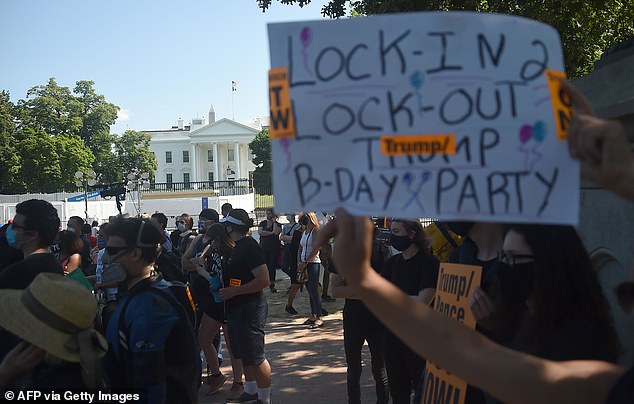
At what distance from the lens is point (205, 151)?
112312 millimetres

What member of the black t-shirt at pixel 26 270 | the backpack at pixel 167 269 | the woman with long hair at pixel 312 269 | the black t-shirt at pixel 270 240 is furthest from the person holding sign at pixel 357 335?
the black t-shirt at pixel 270 240

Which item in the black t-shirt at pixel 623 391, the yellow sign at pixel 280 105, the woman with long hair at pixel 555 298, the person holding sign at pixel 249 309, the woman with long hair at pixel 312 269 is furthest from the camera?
the woman with long hair at pixel 312 269

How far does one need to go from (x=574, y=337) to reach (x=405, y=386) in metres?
2.97

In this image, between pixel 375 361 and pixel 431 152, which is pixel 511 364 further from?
pixel 375 361

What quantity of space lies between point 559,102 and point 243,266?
4.86 meters

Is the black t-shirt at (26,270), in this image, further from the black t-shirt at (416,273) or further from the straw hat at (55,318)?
the black t-shirt at (416,273)

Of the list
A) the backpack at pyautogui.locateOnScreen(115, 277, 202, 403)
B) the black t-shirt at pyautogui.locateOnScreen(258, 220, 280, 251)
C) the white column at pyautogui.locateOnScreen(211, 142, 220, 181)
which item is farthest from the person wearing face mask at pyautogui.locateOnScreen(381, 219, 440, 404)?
the white column at pyautogui.locateOnScreen(211, 142, 220, 181)

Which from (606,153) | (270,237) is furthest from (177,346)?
(270,237)

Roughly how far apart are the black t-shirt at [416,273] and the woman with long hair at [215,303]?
7.51ft

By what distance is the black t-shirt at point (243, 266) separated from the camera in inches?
249

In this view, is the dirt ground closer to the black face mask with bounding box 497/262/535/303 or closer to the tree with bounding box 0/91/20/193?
the black face mask with bounding box 497/262/535/303

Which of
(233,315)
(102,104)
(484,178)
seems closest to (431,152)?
(484,178)

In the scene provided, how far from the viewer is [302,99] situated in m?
1.81

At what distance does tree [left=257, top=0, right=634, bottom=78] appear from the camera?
10.5m
